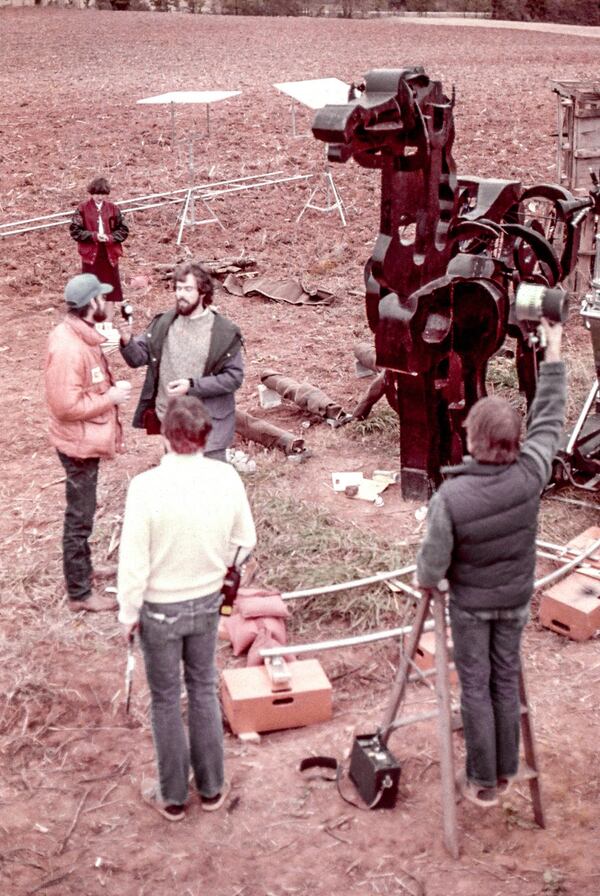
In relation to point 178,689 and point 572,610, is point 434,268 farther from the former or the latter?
point 178,689

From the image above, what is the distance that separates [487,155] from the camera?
20094mm

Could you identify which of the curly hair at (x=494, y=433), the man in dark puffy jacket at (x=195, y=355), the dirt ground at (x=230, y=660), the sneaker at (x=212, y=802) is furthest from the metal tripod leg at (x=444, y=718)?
the man in dark puffy jacket at (x=195, y=355)

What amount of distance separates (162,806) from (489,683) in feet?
5.45

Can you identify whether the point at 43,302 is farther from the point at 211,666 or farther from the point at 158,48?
the point at 158,48

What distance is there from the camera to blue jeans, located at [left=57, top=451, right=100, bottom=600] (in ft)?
21.8

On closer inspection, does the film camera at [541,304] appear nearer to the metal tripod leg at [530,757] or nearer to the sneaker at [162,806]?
the metal tripod leg at [530,757]

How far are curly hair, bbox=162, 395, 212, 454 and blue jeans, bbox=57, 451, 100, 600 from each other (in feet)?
6.32

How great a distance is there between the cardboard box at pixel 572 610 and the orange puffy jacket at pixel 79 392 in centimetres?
283

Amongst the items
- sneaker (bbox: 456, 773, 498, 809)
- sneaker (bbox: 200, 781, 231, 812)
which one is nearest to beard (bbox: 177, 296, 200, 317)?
sneaker (bbox: 200, 781, 231, 812)

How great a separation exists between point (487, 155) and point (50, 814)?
17.0 metres

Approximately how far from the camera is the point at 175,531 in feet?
15.6

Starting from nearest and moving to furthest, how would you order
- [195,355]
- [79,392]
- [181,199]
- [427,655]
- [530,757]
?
[530,757] < [427,655] < [79,392] < [195,355] < [181,199]

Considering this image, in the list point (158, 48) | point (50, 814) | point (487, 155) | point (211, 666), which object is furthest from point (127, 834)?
point (158, 48)

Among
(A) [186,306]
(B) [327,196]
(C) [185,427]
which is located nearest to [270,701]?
(C) [185,427]
